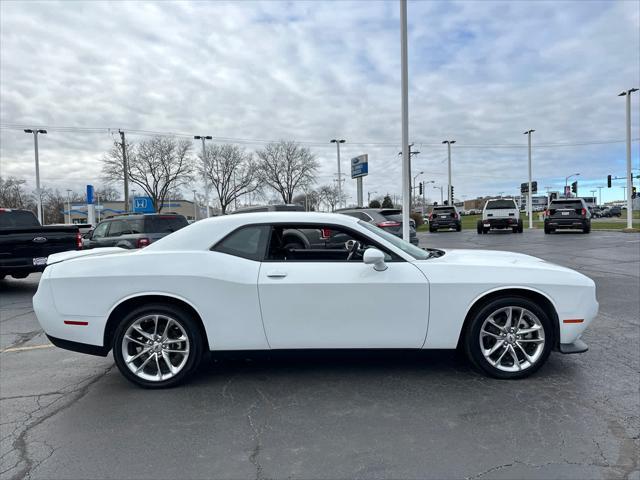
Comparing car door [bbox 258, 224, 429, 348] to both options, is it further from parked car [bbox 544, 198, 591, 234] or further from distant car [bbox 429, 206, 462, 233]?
distant car [bbox 429, 206, 462, 233]

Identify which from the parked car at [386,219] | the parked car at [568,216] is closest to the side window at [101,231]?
the parked car at [386,219]

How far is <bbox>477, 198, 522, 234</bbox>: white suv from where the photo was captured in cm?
2533

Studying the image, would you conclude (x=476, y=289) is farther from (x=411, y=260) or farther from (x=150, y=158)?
(x=150, y=158)

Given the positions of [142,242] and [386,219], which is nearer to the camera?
[142,242]

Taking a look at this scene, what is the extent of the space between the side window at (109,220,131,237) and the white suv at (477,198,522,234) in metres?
20.0

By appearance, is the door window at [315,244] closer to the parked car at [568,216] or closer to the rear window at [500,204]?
the parked car at [568,216]

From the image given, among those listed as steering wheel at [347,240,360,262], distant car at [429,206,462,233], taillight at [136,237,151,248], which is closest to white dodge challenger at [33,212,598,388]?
steering wheel at [347,240,360,262]

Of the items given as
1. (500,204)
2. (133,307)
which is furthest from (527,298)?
(500,204)

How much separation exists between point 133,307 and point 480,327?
9.94ft

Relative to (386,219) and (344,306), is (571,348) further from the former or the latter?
(386,219)

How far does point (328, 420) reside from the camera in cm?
326

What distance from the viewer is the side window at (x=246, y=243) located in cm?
395

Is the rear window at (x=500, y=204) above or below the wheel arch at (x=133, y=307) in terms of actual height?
above

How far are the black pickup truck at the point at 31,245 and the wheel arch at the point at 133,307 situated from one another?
20.9 ft
